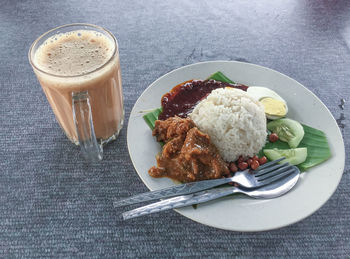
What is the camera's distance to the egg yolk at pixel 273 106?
192 cm

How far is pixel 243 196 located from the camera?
1508 mm

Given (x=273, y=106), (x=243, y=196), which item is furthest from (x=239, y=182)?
(x=273, y=106)

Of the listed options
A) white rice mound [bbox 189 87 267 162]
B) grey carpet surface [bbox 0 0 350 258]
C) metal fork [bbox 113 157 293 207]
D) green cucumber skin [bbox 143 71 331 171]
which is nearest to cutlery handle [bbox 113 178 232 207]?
metal fork [bbox 113 157 293 207]

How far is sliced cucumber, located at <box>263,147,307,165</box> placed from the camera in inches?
66.0

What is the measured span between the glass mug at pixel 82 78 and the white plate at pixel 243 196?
7.8 inches

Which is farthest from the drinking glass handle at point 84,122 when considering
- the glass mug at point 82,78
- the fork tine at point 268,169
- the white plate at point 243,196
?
the fork tine at point 268,169

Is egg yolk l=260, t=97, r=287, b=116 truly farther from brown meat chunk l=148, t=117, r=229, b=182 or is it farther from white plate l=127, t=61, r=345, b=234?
brown meat chunk l=148, t=117, r=229, b=182

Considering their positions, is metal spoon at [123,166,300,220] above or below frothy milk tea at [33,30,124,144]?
below

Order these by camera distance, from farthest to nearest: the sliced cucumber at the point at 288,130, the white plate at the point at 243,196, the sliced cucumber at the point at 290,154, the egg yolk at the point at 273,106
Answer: the egg yolk at the point at 273,106 < the sliced cucumber at the point at 288,130 < the sliced cucumber at the point at 290,154 < the white plate at the point at 243,196

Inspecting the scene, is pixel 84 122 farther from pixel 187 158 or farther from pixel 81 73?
pixel 187 158

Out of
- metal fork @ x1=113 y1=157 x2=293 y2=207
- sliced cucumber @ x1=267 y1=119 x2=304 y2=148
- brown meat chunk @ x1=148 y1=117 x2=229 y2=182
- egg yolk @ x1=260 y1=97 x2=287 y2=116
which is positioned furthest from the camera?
egg yolk @ x1=260 y1=97 x2=287 y2=116

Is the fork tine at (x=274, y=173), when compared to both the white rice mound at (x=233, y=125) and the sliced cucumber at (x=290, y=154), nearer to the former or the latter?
the sliced cucumber at (x=290, y=154)

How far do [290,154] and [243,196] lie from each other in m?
0.43

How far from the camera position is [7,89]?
7.18 feet
